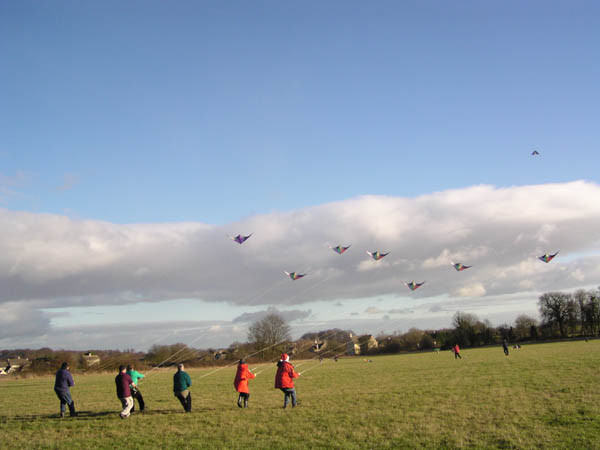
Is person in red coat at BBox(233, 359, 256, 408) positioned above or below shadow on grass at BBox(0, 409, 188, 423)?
above

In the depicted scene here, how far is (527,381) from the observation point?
1775 centimetres

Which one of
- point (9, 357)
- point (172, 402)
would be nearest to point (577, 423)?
point (172, 402)

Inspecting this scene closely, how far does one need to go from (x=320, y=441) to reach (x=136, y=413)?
861 centimetres

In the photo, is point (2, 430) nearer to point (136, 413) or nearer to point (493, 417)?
point (136, 413)

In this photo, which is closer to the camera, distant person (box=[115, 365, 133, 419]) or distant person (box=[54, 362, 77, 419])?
distant person (box=[115, 365, 133, 419])

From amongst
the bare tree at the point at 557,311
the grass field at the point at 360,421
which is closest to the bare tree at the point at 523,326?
the bare tree at the point at 557,311

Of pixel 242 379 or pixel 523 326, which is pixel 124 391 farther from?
pixel 523 326

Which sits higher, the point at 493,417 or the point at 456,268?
the point at 456,268

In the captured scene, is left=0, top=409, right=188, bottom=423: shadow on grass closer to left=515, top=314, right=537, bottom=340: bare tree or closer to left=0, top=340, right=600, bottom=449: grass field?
left=0, top=340, right=600, bottom=449: grass field

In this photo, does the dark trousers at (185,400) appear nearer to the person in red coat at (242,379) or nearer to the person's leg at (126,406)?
the person's leg at (126,406)

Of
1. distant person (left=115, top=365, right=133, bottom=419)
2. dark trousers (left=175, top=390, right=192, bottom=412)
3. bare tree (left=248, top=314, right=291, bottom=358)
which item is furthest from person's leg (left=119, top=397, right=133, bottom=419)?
bare tree (left=248, top=314, right=291, bottom=358)

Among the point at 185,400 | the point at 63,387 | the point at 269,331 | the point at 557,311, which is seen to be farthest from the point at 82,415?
the point at 557,311

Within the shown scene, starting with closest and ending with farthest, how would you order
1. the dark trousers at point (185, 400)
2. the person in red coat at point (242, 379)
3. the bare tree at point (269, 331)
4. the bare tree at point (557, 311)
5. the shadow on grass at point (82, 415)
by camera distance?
the dark trousers at point (185, 400), the shadow on grass at point (82, 415), the person in red coat at point (242, 379), the bare tree at point (269, 331), the bare tree at point (557, 311)

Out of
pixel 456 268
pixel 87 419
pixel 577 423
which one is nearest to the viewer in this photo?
pixel 577 423
